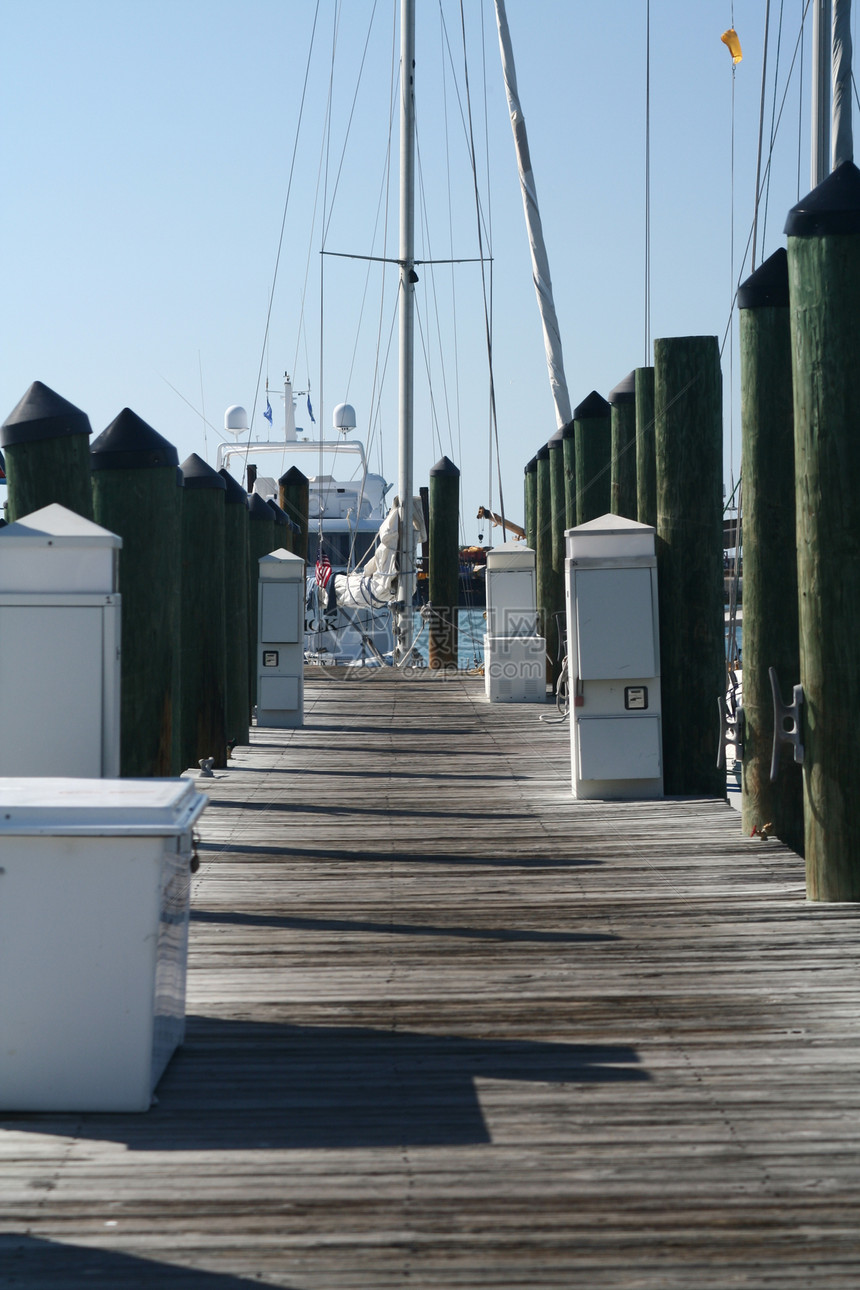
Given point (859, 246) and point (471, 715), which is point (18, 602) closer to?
point (859, 246)

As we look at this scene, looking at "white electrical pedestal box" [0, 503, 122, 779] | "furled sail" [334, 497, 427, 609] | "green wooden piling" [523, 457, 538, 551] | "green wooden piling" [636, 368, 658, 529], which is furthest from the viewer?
"green wooden piling" [523, 457, 538, 551]

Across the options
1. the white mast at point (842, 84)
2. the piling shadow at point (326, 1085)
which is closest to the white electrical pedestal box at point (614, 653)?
the white mast at point (842, 84)

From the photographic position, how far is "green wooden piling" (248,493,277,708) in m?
14.7

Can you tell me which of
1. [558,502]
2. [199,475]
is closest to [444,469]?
[558,502]

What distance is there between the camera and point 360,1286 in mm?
2732

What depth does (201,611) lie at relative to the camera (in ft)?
32.9

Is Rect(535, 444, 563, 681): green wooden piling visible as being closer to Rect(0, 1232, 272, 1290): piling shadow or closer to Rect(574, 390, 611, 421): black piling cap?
Rect(574, 390, 611, 421): black piling cap

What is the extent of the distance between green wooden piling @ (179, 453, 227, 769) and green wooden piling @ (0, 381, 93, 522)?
3684mm

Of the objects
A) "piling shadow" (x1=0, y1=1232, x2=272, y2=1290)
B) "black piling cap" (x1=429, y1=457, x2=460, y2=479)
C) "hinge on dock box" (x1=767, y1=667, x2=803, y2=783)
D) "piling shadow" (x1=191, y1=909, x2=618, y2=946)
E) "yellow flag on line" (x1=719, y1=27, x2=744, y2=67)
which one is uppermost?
"yellow flag on line" (x1=719, y1=27, x2=744, y2=67)

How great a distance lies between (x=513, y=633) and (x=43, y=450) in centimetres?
1059

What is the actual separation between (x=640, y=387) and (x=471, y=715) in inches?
239

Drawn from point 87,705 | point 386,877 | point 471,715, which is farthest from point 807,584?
point 471,715

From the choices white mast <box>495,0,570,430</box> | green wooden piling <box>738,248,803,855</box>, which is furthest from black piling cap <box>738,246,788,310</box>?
white mast <box>495,0,570,430</box>

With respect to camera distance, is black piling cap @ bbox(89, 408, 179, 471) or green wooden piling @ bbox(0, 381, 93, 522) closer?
green wooden piling @ bbox(0, 381, 93, 522)
